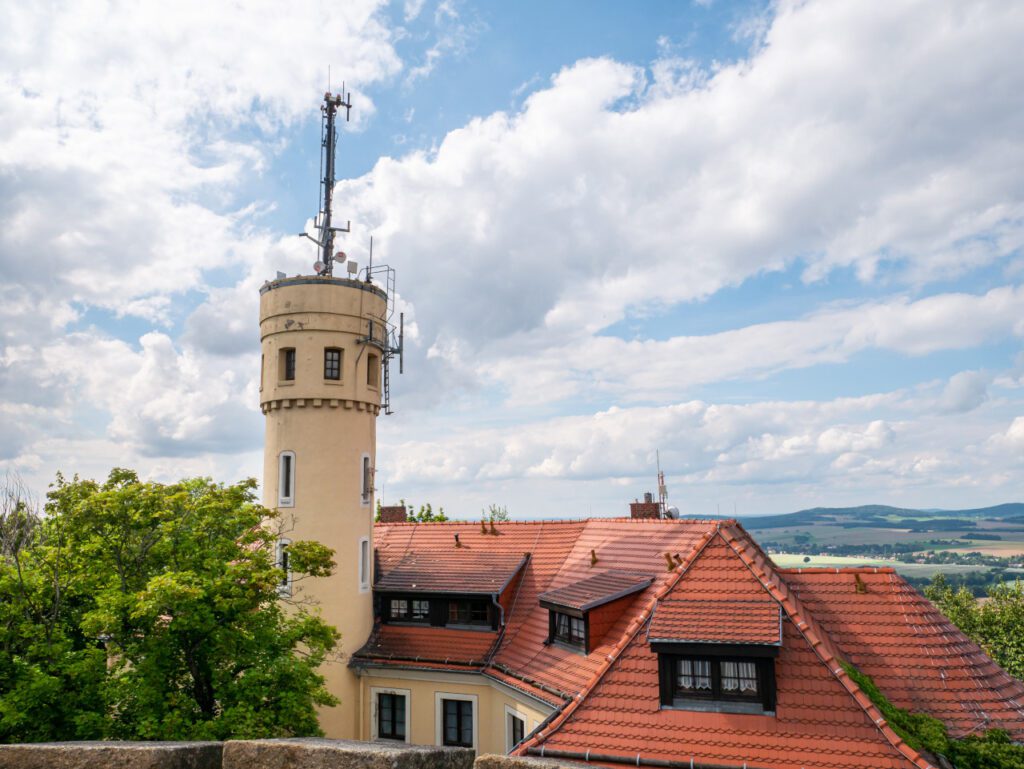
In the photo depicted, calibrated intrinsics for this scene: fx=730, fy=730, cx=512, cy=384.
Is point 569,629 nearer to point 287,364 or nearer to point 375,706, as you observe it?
point 375,706

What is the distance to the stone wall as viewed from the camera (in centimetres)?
567

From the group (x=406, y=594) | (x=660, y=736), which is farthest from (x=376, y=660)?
(x=660, y=736)

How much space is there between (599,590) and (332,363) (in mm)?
13112

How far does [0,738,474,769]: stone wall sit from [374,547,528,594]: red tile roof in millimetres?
21266

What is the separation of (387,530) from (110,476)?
14230 mm

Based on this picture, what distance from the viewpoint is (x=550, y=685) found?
21375 mm

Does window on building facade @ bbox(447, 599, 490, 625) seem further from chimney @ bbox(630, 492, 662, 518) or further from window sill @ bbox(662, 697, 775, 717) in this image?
window sill @ bbox(662, 697, 775, 717)

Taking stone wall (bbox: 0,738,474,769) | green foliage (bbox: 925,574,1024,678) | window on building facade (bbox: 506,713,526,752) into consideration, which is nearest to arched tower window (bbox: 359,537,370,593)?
window on building facade (bbox: 506,713,526,752)

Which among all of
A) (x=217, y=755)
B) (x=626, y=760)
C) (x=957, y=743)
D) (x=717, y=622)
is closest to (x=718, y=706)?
(x=717, y=622)

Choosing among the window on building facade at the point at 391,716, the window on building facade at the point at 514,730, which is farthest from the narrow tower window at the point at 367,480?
the window on building facade at the point at 514,730

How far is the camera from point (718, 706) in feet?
52.9

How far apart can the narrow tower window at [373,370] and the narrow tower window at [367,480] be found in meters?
2.91

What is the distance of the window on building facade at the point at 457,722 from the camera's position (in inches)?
1002

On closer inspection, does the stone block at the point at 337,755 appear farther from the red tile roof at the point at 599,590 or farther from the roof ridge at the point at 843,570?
the roof ridge at the point at 843,570
